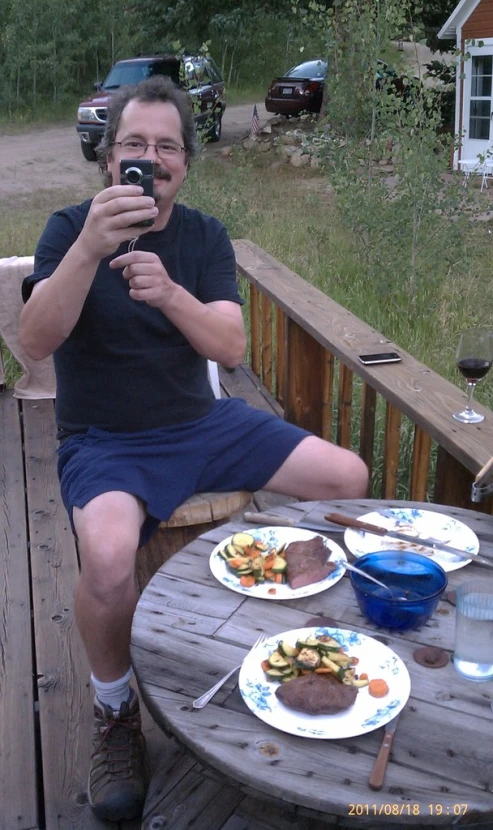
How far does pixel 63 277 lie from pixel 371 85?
170 inches

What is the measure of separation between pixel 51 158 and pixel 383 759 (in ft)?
45.2

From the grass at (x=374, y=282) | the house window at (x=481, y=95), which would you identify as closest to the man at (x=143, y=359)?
the grass at (x=374, y=282)

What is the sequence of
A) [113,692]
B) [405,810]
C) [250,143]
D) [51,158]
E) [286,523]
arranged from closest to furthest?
[405,810] < [286,523] < [113,692] < [51,158] < [250,143]

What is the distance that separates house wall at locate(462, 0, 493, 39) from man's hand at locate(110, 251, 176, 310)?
12.2 meters

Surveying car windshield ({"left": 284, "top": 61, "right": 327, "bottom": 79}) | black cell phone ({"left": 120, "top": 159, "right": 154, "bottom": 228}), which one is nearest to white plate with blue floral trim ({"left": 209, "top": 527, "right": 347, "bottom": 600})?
black cell phone ({"left": 120, "top": 159, "right": 154, "bottom": 228})

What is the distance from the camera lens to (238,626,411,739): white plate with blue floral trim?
103 cm

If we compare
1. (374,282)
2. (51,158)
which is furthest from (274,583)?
(51,158)

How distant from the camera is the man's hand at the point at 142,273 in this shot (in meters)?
1.73

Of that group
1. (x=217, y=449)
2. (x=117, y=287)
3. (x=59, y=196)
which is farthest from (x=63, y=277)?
(x=59, y=196)

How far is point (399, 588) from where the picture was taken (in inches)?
49.8

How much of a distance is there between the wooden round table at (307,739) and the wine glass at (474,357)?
0.53 m

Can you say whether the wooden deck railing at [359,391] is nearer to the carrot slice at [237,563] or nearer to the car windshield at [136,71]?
the carrot slice at [237,563]

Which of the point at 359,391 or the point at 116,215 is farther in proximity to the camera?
the point at 359,391

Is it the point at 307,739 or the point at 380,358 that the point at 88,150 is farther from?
the point at 307,739
